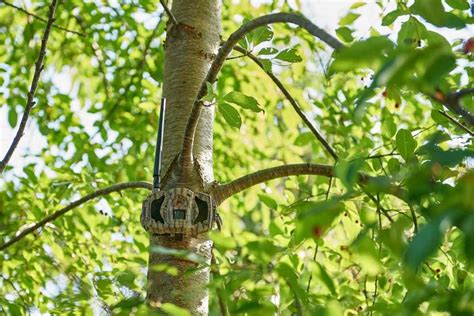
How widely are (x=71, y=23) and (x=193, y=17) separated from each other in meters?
2.60

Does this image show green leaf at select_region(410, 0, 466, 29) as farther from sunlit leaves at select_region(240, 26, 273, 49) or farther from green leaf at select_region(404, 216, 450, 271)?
sunlit leaves at select_region(240, 26, 273, 49)

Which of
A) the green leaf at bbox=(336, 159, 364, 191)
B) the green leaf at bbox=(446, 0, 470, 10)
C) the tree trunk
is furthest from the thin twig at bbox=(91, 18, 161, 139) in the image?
the green leaf at bbox=(336, 159, 364, 191)

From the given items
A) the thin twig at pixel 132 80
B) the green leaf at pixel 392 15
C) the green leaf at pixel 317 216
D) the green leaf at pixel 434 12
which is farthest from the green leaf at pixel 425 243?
the thin twig at pixel 132 80

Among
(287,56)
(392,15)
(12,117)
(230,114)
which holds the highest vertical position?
(12,117)

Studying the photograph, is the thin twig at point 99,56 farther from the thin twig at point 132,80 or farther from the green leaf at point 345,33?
the green leaf at point 345,33

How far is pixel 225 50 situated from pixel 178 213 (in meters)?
0.39

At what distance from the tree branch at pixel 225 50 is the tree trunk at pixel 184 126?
70 millimetres

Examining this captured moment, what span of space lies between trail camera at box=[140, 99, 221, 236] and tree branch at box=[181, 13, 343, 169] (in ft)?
0.30

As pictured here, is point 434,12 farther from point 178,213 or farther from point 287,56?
point 178,213

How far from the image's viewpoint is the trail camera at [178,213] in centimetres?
186

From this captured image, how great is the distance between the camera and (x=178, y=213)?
1.86m

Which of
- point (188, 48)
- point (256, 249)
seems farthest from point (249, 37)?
point (256, 249)

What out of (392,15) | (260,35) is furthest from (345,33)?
(260,35)

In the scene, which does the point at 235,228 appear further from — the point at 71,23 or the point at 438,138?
the point at 438,138
